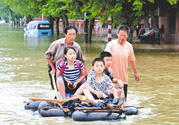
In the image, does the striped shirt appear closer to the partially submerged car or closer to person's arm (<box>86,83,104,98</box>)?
person's arm (<box>86,83,104,98</box>)

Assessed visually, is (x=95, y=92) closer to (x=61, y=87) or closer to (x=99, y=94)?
(x=99, y=94)

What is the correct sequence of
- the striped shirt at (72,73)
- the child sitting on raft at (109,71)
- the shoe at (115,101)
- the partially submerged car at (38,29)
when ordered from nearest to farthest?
the shoe at (115,101) → the child sitting on raft at (109,71) → the striped shirt at (72,73) → the partially submerged car at (38,29)

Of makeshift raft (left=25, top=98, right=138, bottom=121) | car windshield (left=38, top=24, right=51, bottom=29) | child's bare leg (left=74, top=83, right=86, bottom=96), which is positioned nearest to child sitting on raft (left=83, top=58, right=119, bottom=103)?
child's bare leg (left=74, top=83, right=86, bottom=96)

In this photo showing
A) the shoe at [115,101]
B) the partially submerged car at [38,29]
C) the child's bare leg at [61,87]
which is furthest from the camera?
the partially submerged car at [38,29]

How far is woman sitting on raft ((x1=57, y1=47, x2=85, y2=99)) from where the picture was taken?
11.1 m

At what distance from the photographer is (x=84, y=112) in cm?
1016

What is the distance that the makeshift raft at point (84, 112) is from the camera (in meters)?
10.1

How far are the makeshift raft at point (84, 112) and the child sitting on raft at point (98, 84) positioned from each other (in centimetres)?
35

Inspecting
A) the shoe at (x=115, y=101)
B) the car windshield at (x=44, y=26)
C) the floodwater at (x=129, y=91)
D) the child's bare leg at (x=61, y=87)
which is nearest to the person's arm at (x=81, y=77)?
the child's bare leg at (x=61, y=87)

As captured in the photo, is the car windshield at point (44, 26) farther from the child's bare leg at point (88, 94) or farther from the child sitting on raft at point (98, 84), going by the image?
the child's bare leg at point (88, 94)

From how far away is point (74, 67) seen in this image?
1127cm

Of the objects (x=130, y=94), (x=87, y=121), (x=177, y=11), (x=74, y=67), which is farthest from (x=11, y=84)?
(x=177, y=11)

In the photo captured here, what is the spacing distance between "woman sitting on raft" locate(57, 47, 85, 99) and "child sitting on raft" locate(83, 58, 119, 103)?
0.56 metres

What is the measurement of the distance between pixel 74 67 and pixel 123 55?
0.93 metres
